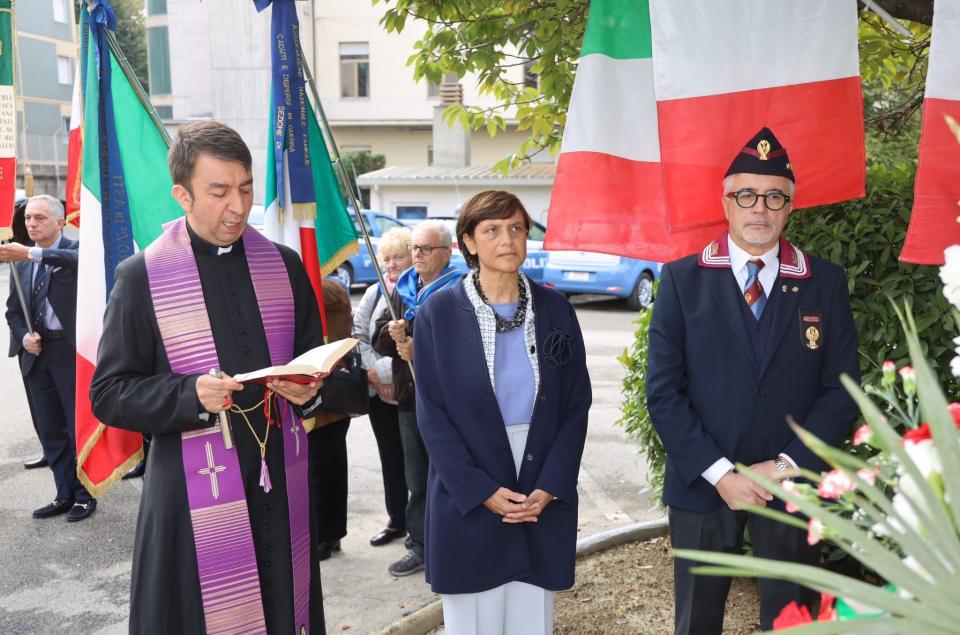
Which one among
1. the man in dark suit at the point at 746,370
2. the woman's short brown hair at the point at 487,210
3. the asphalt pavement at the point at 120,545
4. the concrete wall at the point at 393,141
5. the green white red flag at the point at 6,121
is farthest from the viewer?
the concrete wall at the point at 393,141

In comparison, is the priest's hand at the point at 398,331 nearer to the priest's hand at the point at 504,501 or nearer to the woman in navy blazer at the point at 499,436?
the woman in navy blazer at the point at 499,436

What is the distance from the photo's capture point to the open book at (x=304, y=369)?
256 centimetres

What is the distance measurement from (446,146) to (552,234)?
2625 centimetres

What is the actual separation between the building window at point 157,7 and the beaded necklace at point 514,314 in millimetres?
34419

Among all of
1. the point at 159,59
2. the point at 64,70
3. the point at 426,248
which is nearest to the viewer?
the point at 426,248

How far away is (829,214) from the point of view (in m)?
3.91

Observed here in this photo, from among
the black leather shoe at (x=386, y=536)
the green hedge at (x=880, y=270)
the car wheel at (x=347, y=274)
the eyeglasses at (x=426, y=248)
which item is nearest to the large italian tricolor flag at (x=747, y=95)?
the green hedge at (x=880, y=270)

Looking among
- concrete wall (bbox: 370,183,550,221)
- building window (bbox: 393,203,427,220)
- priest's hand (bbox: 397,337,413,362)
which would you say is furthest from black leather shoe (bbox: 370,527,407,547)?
building window (bbox: 393,203,427,220)

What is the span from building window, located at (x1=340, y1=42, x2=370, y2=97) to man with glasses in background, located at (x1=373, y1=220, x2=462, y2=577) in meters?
31.8

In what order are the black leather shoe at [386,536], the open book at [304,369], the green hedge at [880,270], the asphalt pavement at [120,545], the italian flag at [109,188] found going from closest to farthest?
the open book at [304,369], the green hedge at [880,270], the italian flag at [109,188], the asphalt pavement at [120,545], the black leather shoe at [386,536]

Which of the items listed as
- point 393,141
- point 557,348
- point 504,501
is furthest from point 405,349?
→ point 393,141

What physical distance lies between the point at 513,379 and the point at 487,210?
0.63 metres

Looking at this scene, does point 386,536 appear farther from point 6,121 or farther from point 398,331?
point 6,121

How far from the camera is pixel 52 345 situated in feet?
20.2
